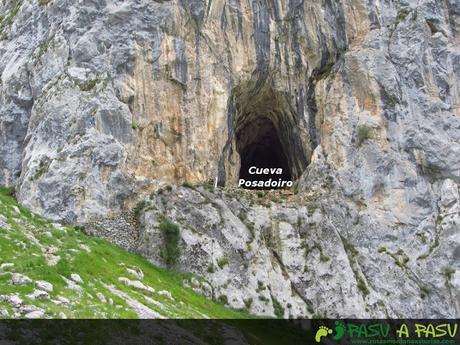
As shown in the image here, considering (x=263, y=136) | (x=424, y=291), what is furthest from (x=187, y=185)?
(x=424, y=291)

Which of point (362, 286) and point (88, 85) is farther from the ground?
point (88, 85)

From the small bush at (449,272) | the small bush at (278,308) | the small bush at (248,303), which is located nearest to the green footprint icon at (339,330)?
the small bush at (278,308)

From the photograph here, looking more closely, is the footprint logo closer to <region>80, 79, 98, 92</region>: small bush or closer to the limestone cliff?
the limestone cliff

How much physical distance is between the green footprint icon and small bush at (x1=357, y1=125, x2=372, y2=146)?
1434 centimetres

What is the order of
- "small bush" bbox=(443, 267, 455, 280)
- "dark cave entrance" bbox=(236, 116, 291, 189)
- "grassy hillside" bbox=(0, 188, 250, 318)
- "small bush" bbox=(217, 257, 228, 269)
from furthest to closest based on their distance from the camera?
"dark cave entrance" bbox=(236, 116, 291, 189), "small bush" bbox=(443, 267, 455, 280), "small bush" bbox=(217, 257, 228, 269), "grassy hillside" bbox=(0, 188, 250, 318)

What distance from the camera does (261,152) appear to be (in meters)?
55.5

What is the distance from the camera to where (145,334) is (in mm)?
21891

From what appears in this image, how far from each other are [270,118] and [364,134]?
9787 mm

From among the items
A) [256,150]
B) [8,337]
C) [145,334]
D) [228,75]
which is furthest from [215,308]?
[256,150]

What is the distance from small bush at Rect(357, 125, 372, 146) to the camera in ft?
143

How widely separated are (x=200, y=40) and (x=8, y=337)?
30.2m

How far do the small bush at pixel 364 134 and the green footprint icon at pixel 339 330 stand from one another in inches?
564

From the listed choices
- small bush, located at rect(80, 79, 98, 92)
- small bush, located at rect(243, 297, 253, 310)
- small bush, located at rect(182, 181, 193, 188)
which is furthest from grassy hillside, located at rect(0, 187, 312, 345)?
small bush, located at rect(80, 79, 98, 92)

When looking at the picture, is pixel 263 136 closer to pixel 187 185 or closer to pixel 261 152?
pixel 261 152
